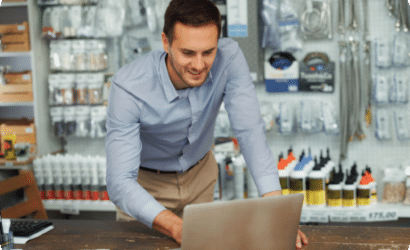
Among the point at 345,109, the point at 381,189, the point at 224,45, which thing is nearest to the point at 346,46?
the point at 345,109

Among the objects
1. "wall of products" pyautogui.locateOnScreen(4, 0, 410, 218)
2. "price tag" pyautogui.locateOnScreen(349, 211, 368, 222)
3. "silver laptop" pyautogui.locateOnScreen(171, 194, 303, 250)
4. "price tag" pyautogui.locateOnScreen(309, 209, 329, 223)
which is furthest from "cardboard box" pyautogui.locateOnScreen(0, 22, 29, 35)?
"silver laptop" pyautogui.locateOnScreen(171, 194, 303, 250)

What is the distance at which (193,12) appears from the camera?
1.57 meters

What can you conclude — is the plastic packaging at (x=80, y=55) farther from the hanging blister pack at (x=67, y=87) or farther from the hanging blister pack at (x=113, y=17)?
the hanging blister pack at (x=113, y=17)

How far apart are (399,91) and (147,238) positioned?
2459 millimetres

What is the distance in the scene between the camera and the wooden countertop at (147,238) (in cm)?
158

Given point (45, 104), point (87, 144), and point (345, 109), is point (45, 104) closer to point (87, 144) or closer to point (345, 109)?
point (87, 144)

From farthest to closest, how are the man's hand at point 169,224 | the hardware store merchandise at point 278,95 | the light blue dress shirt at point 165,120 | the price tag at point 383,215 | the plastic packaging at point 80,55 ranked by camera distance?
the plastic packaging at point 80,55 < the hardware store merchandise at point 278,95 < the price tag at point 383,215 < the light blue dress shirt at point 165,120 < the man's hand at point 169,224

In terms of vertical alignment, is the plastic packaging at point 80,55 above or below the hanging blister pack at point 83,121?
above

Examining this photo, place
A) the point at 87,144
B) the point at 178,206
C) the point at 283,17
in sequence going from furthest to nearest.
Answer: the point at 87,144, the point at 283,17, the point at 178,206

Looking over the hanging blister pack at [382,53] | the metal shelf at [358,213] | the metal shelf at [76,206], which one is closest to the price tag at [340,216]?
the metal shelf at [358,213]

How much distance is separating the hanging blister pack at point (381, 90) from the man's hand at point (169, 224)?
2.35 m

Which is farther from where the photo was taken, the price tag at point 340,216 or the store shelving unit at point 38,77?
the store shelving unit at point 38,77

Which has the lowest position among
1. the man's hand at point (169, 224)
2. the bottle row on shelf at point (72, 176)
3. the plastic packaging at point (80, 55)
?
the bottle row on shelf at point (72, 176)

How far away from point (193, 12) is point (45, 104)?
2821 millimetres
